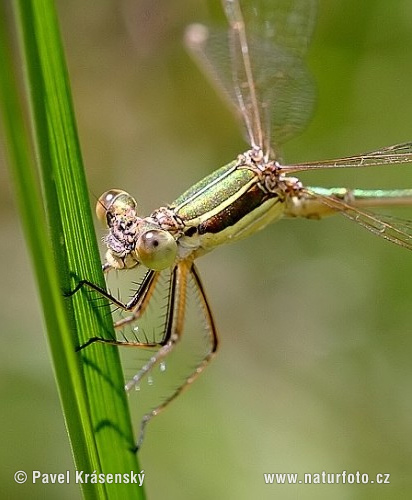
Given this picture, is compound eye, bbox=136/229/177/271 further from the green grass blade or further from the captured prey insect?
the green grass blade

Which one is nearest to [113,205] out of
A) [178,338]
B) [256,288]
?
[178,338]

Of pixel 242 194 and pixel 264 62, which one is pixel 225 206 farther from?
pixel 264 62

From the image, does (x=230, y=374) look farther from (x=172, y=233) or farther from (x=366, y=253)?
(x=172, y=233)

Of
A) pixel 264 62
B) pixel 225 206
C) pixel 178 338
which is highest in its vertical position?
pixel 264 62

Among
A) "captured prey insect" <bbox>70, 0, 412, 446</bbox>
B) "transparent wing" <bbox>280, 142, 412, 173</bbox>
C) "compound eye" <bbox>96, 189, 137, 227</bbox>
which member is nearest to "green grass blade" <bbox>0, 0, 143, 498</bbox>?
"captured prey insect" <bbox>70, 0, 412, 446</bbox>

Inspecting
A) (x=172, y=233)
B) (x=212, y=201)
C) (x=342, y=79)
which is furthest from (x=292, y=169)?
(x=342, y=79)

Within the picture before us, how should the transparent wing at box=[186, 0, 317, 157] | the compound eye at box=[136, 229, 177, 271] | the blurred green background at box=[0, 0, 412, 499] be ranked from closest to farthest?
the compound eye at box=[136, 229, 177, 271] < the transparent wing at box=[186, 0, 317, 157] < the blurred green background at box=[0, 0, 412, 499]

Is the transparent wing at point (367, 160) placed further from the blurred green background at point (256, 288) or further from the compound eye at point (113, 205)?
the blurred green background at point (256, 288)
